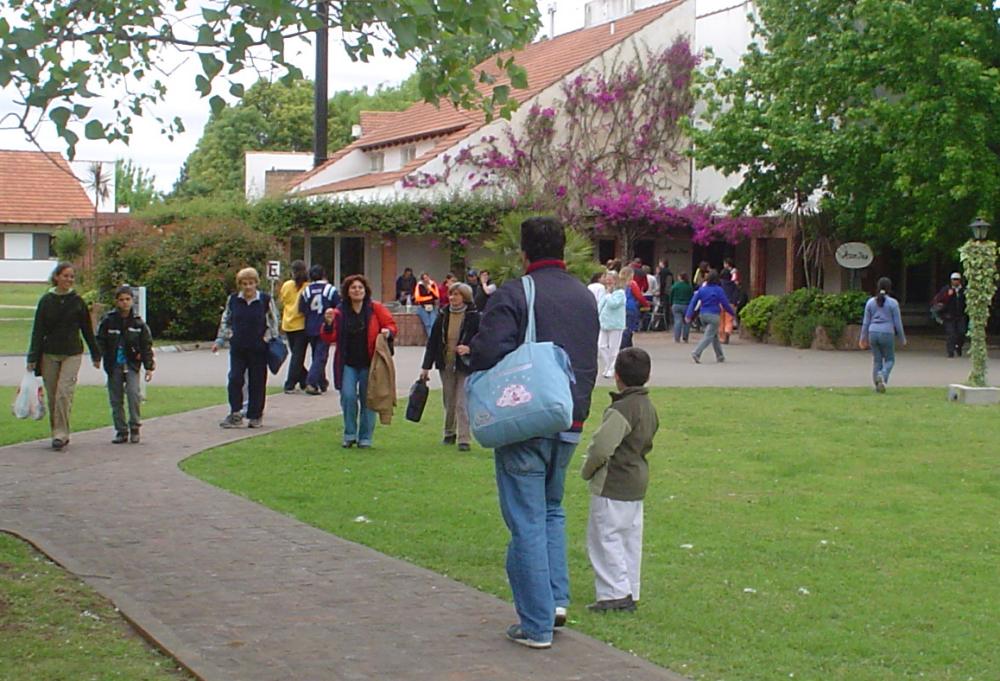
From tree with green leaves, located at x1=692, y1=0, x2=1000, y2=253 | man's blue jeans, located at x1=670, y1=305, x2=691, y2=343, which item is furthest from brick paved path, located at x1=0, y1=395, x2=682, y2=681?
man's blue jeans, located at x1=670, y1=305, x2=691, y2=343

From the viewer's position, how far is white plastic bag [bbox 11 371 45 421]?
12484 mm

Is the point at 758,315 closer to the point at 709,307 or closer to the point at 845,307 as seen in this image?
the point at 845,307

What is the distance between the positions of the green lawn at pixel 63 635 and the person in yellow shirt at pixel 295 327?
1077 centimetres

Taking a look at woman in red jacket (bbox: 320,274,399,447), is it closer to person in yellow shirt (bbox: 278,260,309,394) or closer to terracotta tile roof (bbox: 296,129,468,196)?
person in yellow shirt (bbox: 278,260,309,394)

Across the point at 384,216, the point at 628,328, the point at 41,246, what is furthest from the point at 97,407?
the point at 41,246

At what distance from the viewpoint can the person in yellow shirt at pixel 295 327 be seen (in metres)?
18.9

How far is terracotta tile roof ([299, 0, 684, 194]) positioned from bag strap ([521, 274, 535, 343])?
29.6 metres

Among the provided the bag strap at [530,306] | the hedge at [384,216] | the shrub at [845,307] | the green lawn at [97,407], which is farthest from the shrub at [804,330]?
the bag strap at [530,306]

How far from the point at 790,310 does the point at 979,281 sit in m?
12.3

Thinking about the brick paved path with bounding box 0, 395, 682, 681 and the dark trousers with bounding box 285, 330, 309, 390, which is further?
the dark trousers with bounding box 285, 330, 309, 390

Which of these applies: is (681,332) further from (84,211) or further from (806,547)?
(84,211)

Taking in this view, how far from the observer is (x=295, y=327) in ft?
62.0

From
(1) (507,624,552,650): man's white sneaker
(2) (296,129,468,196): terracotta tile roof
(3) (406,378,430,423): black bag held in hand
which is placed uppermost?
(2) (296,129,468,196): terracotta tile roof

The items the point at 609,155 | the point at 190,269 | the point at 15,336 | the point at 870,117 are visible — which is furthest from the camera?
the point at 609,155
